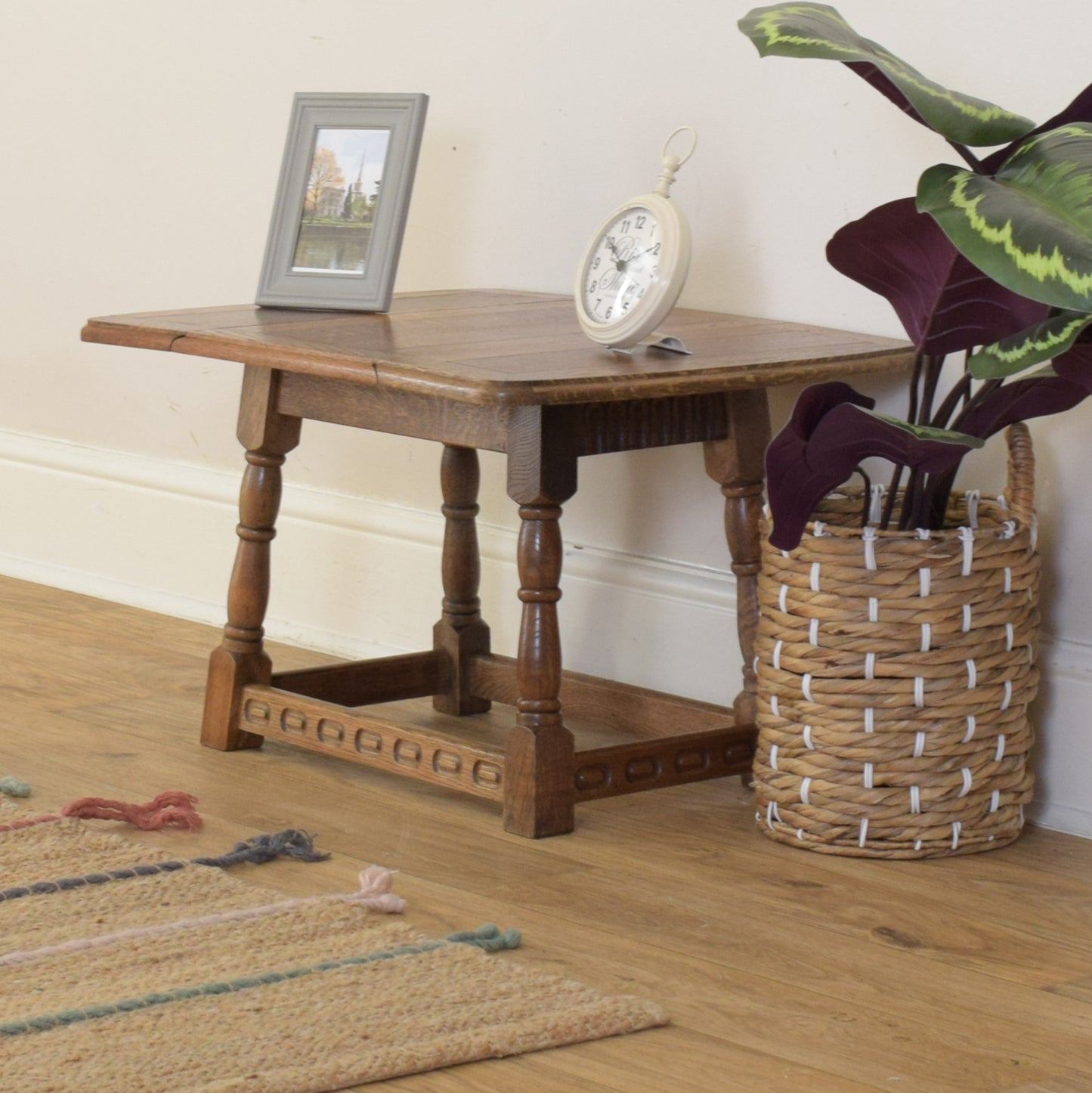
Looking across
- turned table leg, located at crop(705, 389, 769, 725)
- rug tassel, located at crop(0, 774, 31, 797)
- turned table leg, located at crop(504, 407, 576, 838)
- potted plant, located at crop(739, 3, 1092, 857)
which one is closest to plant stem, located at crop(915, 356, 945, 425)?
potted plant, located at crop(739, 3, 1092, 857)

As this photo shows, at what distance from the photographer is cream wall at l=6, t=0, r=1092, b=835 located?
192 cm

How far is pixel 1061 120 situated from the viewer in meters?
1.57

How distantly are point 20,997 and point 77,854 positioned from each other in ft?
1.06

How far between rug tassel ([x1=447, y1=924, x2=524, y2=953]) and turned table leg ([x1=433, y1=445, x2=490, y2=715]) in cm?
76

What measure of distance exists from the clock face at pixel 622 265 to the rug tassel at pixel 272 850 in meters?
0.59

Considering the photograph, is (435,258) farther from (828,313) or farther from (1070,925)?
(1070,925)

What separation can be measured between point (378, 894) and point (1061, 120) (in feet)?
2.94

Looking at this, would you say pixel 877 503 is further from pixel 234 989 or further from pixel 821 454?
pixel 234 989

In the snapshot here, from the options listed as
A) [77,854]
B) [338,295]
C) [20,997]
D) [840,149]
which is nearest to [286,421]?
[338,295]

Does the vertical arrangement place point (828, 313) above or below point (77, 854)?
above

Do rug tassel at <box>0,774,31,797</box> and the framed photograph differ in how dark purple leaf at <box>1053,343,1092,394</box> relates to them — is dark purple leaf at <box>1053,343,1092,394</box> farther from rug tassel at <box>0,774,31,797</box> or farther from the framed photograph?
rug tassel at <box>0,774,31,797</box>

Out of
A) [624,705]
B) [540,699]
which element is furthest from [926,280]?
[624,705]

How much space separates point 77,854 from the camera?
5.26 ft

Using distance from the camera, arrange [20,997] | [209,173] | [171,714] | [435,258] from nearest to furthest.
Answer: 1. [20,997]
2. [171,714]
3. [435,258]
4. [209,173]
